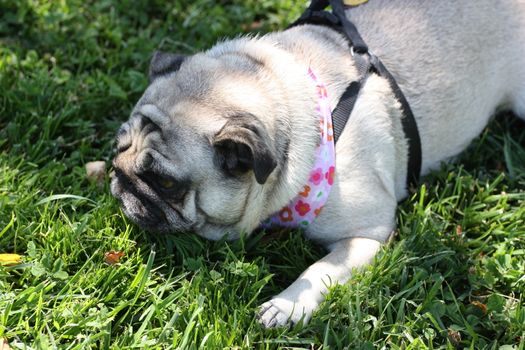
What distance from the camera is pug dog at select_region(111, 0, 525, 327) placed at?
2980 millimetres

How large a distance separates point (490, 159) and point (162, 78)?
209 centimetres

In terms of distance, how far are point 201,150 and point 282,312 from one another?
79cm

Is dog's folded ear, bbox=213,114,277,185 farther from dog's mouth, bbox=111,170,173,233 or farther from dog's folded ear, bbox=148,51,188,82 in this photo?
dog's folded ear, bbox=148,51,188,82

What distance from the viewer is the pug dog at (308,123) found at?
2980 millimetres

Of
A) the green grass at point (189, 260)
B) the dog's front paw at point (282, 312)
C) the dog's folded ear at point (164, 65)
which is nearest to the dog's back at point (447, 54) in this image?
the green grass at point (189, 260)

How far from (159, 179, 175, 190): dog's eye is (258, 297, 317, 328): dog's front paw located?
66 cm

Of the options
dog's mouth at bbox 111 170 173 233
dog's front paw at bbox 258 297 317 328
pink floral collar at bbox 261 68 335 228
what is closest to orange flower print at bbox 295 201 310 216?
pink floral collar at bbox 261 68 335 228

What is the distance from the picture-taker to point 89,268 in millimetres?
3068

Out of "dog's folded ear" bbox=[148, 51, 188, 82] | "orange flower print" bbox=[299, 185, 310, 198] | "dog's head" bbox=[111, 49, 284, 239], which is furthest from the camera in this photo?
"dog's folded ear" bbox=[148, 51, 188, 82]

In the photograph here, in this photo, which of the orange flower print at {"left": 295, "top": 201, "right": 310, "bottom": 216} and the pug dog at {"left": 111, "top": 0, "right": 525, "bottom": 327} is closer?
the pug dog at {"left": 111, "top": 0, "right": 525, "bottom": 327}

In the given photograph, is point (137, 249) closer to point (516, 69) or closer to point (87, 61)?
point (87, 61)

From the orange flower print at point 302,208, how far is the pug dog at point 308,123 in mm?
88

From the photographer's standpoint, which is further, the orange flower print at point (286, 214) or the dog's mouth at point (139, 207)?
the orange flower print at point (286, 214)

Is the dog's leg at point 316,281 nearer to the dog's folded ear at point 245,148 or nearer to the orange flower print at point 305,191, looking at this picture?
the orange flower print at point 305,191
